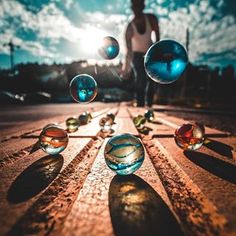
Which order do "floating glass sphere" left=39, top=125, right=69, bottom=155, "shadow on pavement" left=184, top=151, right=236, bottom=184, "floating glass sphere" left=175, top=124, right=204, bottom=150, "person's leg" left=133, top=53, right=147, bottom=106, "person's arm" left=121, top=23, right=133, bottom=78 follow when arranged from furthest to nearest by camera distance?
1. "person's leg" left=133, top=53, right=147, bottom=106
2. "person's arm" left=121, top=23, right=133, bottom=78
3. "floating glass sphere" left=175, top=124, right=204, bottom=150
4. "floating glass sphere" left=39, top=125, right=69, bottom=155
5. "shadow on pavement" left=184, top=151, right=236, bottom=184

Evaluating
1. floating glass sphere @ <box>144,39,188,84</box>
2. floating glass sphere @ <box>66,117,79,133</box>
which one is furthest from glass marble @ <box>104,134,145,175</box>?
floating glass sphere @ <box>66,117,79,133</box>

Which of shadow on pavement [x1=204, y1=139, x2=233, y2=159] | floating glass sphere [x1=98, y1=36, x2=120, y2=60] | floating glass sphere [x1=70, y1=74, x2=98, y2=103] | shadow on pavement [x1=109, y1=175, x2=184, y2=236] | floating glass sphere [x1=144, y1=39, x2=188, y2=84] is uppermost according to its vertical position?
floating glass sphere [x1=98, y1=36, x2=120, y2=60]

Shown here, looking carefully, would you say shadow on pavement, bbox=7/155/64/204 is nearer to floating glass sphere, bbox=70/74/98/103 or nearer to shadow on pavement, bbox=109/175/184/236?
shadow on pavement, bbox=109/175/184/236

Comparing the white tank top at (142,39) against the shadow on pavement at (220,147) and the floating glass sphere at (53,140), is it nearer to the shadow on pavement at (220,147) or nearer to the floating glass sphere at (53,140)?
the shadow on pavement at (220,147)

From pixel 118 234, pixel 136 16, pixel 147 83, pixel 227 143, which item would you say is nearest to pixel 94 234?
pixel 118 234

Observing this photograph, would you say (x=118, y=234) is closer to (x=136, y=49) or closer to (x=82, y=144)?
(x=82, y=144)

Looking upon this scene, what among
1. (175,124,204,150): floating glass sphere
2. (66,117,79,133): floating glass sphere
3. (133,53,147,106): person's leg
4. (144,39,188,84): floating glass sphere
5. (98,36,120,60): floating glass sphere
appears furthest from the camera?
(133,53,147,106): person's leg

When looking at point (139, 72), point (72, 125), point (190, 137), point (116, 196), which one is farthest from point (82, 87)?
point (139, 72)
